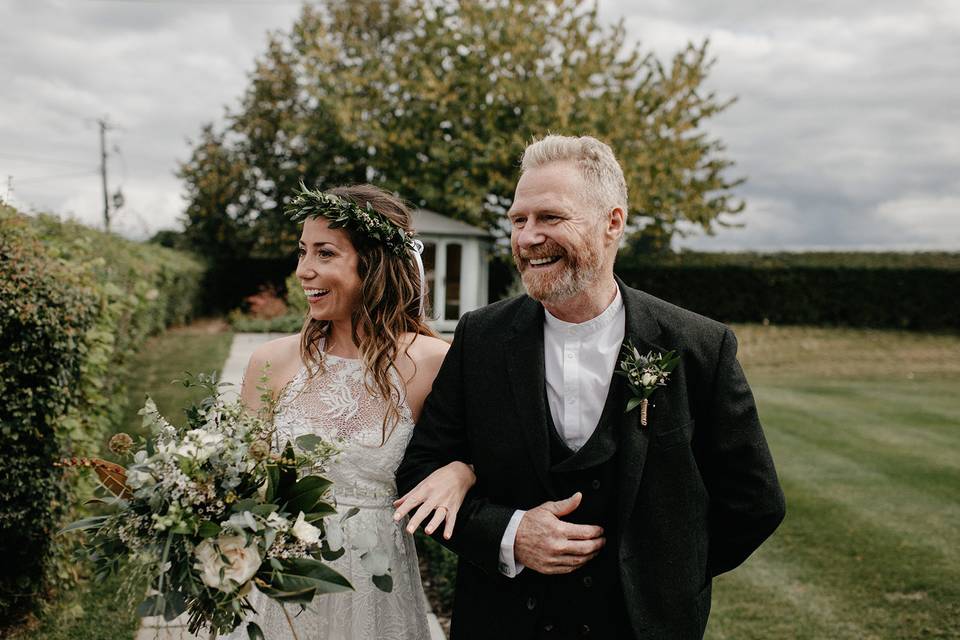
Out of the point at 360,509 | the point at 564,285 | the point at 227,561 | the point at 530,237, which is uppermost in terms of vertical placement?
the point at 530,237

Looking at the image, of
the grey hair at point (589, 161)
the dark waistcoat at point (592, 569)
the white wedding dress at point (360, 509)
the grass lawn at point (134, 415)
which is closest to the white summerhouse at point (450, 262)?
the grass lawn at point (134, 415)

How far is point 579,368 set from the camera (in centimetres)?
253

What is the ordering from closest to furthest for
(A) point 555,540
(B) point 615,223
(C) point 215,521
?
(C) point 215,521, (A) point 555,540, (B) point 615,223

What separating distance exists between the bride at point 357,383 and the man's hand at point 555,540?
678 mm

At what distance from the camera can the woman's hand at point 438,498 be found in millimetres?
2235

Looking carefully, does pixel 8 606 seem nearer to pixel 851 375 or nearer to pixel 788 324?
pixel 851 375

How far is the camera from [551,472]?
2.37 meters

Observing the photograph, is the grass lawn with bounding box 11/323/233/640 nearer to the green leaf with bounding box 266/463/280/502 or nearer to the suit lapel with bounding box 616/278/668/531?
the green leaf with bounding box 266/463/280/502

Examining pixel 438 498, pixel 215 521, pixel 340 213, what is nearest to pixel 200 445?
pixel 215 521

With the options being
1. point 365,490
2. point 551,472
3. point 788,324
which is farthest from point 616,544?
point 788,324

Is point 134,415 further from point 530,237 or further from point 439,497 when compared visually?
point 530,237

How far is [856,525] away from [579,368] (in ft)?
17.0

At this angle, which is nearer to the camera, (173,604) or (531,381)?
(173,604)

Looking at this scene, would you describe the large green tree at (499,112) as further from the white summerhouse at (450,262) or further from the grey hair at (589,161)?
the grey hair at (589,161)
